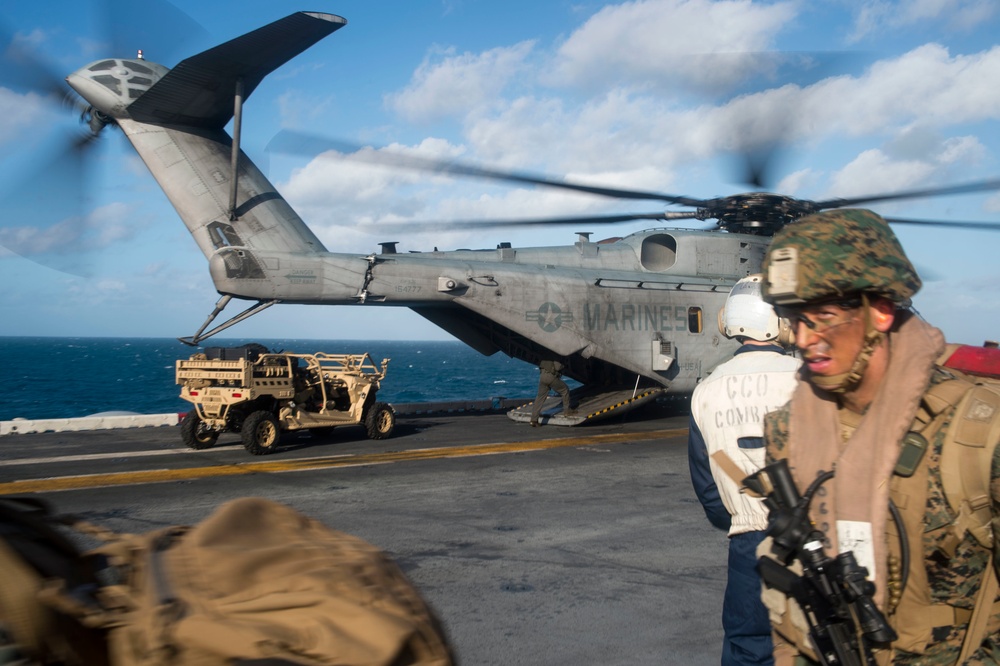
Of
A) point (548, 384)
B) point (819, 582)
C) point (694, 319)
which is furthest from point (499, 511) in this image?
point (694, 319)

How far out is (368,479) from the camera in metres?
9.80

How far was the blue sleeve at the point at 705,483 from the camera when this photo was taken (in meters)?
3.28

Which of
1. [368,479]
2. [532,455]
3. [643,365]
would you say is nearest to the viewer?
[368,479]

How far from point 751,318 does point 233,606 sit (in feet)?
→ 8.23

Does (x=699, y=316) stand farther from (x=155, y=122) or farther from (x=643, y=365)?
(x=155, y=122)

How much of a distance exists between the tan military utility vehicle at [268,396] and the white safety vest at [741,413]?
961cm

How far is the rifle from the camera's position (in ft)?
5.92

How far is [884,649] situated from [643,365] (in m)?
14.1

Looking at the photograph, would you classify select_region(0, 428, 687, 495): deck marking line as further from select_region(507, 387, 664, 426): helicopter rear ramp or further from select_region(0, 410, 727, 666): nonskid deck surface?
select_region(507, 387, 664, 426): helicopter rear ramp

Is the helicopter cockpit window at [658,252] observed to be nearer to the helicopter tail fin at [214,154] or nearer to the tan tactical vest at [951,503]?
the helicopter tail fin at [214,154]

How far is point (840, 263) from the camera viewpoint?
6.39ft

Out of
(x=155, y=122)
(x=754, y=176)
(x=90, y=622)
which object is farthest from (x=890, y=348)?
(x=155, y=122)

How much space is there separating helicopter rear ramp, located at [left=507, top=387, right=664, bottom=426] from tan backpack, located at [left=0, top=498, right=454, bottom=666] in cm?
1346

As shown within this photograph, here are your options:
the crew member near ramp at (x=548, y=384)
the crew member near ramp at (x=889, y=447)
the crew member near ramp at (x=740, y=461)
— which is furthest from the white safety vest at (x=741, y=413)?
the crew member near ramp at (x=548, y=384)
